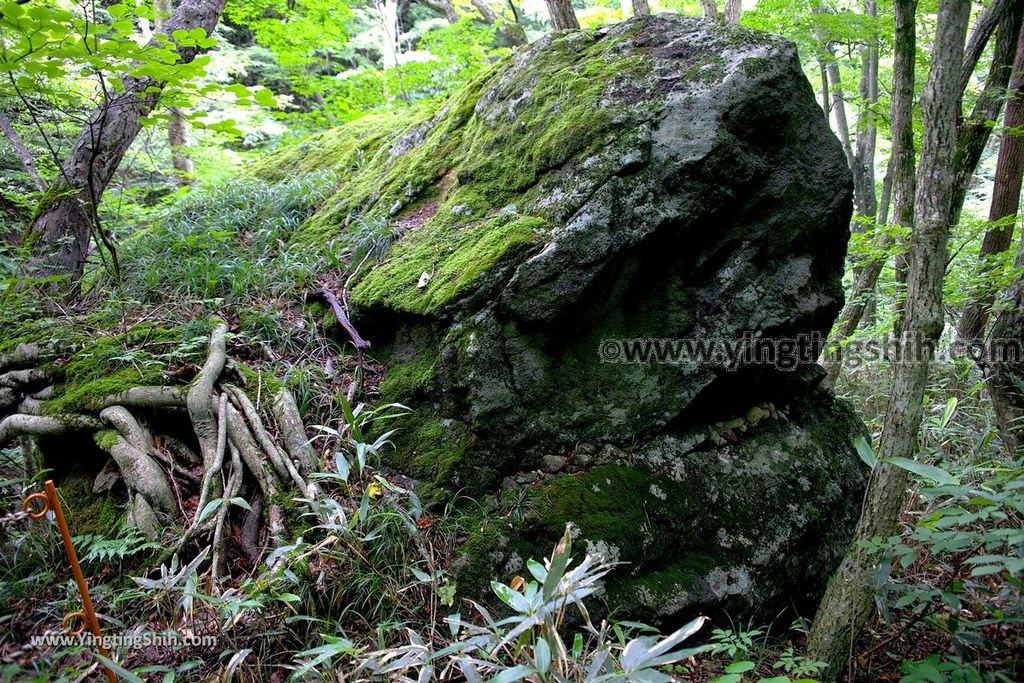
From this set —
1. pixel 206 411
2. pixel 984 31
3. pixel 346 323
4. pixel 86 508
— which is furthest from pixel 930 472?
pixel 984 31

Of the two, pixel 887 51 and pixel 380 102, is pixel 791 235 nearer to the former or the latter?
pixel 887 51

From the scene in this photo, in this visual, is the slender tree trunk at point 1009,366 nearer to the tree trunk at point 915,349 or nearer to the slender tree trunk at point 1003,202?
the slender tree trunk at point 1003,202

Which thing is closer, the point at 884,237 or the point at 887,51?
the point at 884,237

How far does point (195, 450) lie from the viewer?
3070 millimetres

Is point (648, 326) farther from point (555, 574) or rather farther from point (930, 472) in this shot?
point (555, 574)

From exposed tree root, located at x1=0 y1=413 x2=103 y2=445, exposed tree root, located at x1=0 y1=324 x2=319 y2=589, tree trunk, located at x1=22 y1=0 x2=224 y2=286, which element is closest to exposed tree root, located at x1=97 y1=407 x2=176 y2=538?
exposed tree root, located at x1=0 y1=324 x2=319 y2=589

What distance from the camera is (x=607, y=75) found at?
3523 mm

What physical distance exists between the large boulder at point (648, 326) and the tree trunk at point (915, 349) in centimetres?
50

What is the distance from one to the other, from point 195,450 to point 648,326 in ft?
8.79

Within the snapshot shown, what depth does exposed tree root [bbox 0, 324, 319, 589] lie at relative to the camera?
2.63 m

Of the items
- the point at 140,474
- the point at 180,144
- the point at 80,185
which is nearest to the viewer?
the point at 140,474

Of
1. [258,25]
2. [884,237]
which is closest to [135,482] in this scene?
[884,237]

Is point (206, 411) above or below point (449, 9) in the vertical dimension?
below

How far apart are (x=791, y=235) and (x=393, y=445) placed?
272cm
